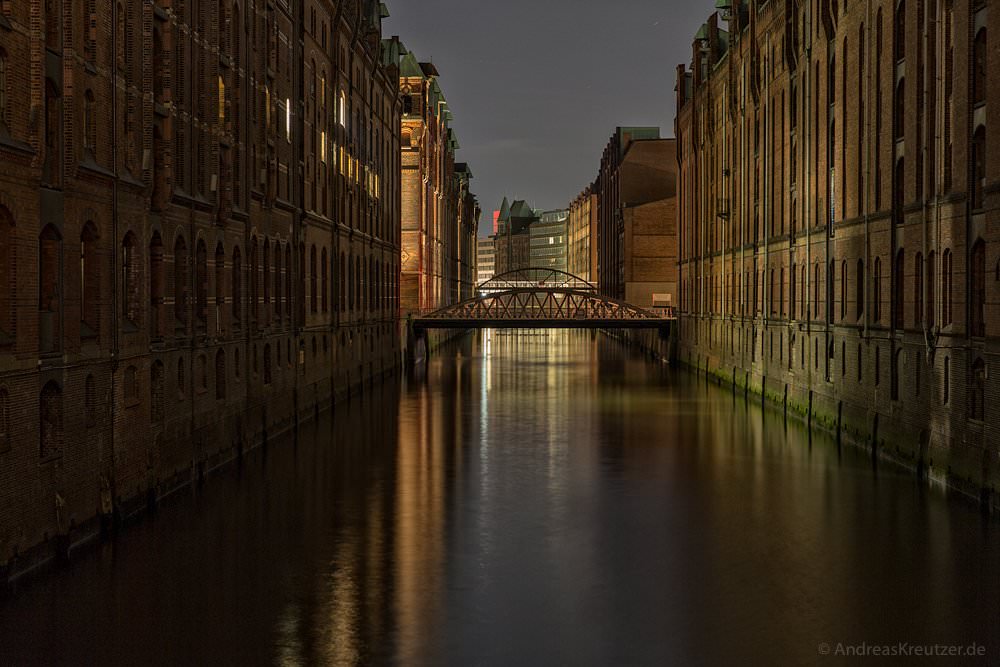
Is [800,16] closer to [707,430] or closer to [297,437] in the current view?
[707,430]

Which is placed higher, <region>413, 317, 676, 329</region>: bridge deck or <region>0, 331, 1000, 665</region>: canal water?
<region>413, 317, 676, 329</region>: bridge deck

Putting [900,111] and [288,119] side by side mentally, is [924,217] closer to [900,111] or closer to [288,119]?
[900,111]

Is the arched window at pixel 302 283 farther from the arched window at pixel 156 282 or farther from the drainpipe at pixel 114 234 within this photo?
the drainpipe at pixel 114 234

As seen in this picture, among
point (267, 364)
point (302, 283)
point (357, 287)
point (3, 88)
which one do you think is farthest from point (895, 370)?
point (357, 287)

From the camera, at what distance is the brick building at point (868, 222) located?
27016mm

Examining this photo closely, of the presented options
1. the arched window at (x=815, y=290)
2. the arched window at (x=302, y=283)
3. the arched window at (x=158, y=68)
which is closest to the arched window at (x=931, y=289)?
the arched window at (x=815, y=290)

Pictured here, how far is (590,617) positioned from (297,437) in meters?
23.3

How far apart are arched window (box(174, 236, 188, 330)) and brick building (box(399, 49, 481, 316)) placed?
59765 millimetres

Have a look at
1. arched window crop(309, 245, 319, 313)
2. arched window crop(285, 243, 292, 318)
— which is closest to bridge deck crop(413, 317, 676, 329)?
arched window crop(309, 245, 319, 313)

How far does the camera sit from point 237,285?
35.9m

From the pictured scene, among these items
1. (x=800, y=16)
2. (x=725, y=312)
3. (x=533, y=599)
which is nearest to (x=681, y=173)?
(x=725, y=312)

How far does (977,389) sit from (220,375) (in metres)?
20.5

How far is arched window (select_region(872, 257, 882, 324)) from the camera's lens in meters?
35.6

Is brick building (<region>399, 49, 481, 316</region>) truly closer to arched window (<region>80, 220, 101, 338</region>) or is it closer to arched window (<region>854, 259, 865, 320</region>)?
arched window (<region>854, 259, 865, 320</region>)
